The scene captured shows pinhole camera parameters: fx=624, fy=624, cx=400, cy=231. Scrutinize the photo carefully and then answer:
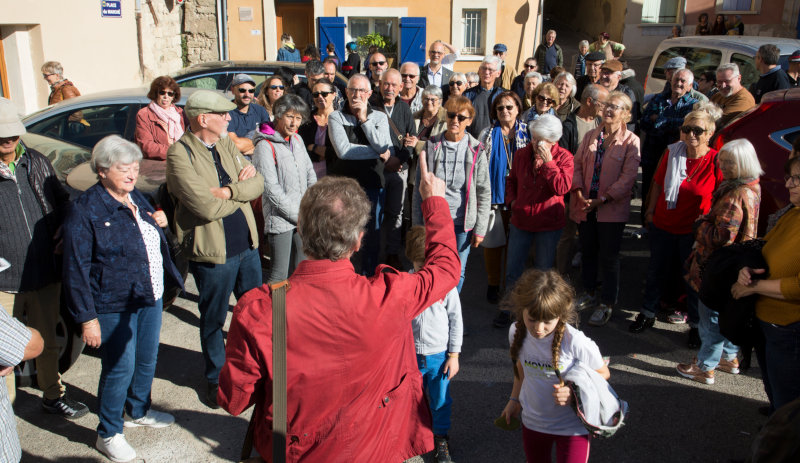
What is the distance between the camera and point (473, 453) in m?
3.57

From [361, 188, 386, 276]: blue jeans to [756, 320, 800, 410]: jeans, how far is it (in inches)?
126

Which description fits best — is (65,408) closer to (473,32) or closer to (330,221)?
(330,221)

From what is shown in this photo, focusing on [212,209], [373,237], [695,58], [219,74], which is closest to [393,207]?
[373,237]

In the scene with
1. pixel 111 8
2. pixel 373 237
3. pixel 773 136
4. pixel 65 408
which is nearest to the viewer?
pixel 65 408

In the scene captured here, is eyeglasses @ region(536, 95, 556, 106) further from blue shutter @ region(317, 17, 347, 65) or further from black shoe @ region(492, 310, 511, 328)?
blue shutter @ region(317, 17, 347, 65)

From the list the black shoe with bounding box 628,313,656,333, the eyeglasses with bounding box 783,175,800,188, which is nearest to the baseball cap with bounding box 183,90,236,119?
the eyeglasses with bounding box 783,175,800,188

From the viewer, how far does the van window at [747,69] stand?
932cm

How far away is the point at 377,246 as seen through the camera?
567 centimetres

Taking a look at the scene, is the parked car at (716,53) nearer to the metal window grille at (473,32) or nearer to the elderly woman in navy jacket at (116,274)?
the metal window grille at (473,32)

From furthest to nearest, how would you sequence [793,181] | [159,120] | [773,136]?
1. [159,120]
2. [773,136]
3. [793,181]

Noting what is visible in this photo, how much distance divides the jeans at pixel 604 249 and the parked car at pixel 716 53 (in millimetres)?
5490

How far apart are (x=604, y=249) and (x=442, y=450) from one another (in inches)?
98.9

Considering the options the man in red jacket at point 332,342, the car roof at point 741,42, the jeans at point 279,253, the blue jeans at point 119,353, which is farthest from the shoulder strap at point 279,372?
the car roof at point 741,42

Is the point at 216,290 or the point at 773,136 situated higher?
the point at 773,136
